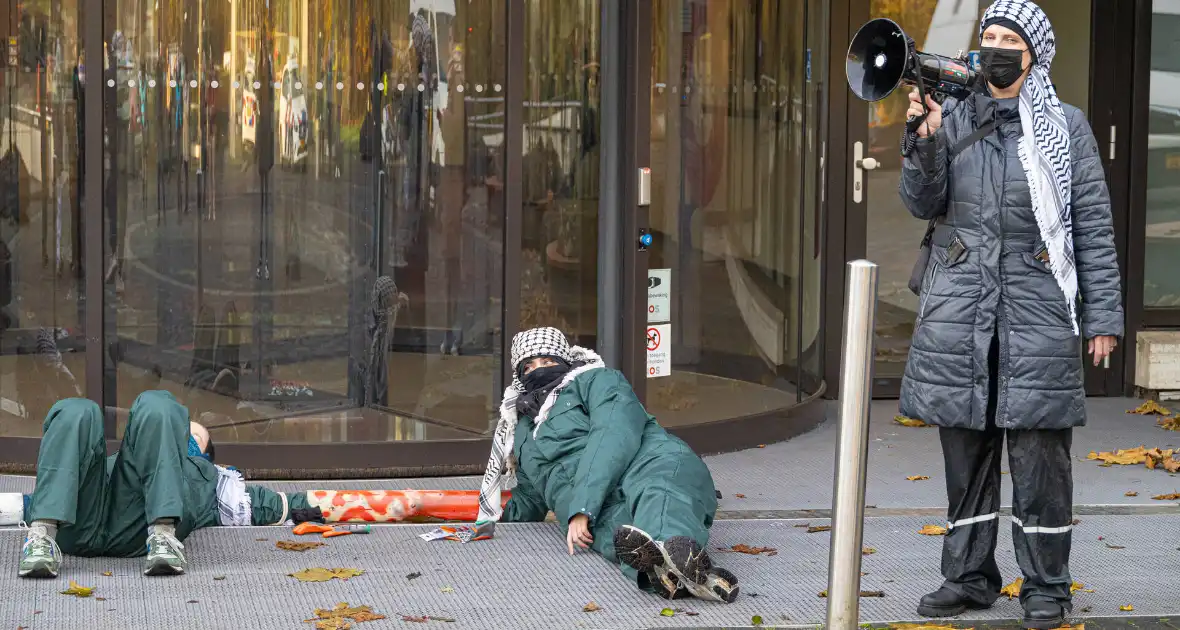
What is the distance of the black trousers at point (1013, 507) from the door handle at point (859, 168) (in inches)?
154

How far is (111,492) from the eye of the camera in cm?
482

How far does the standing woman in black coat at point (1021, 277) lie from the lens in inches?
163

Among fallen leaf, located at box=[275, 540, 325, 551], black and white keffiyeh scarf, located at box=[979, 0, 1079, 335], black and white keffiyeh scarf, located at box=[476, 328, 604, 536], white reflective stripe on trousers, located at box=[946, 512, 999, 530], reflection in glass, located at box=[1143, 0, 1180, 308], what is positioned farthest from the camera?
reflection in glass, located at box=[1143, 0, 1180, 308]

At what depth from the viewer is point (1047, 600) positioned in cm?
420

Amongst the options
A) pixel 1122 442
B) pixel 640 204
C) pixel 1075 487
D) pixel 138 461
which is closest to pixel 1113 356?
pixel 1122 442

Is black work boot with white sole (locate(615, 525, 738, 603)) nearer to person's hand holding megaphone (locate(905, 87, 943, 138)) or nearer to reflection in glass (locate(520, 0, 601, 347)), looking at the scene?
person's hand holding megaphone (locate(905, 87, 943, 138))

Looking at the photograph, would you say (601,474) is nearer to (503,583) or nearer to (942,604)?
(503,583)

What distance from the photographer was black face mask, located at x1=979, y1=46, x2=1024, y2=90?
13.6 ft

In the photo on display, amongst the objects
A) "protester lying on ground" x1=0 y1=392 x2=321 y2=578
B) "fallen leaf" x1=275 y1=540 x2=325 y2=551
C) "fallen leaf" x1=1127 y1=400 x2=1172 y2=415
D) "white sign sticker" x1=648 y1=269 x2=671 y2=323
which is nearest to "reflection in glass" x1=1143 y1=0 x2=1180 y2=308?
"fallen leaf" x1=1127 y1=400 x2=1172 y2=415

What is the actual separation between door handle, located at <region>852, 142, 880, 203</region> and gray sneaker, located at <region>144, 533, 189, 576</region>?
15.6ft

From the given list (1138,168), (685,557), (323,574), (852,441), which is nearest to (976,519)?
(685,557)

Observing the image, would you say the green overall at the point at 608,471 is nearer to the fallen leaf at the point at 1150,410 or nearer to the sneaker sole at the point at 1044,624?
the sneaker sole at the point at 1044,624

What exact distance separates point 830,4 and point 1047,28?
3.79 meters

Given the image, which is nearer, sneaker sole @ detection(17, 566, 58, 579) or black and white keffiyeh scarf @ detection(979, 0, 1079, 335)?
black and white keffiyeh scarf @ detection(979, 0, 1079, 335)
